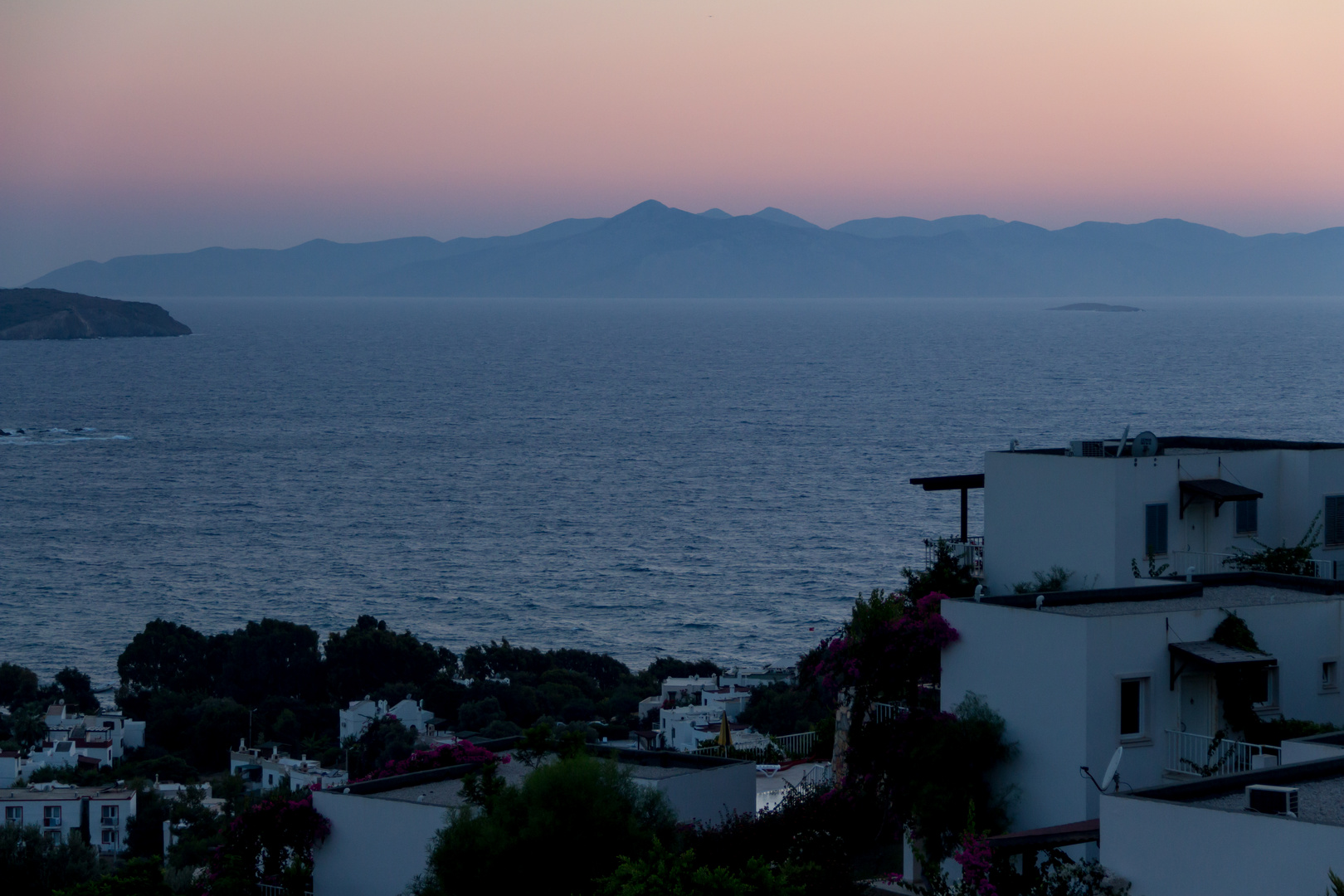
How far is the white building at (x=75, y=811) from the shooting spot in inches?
1164

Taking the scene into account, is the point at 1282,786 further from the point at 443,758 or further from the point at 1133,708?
the point at 443,758

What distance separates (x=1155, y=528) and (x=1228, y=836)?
936 cm

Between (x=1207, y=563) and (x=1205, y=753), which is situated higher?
(x=1207, y=563)

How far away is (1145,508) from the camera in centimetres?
1864

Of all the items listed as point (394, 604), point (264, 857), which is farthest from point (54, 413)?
point (264, 857)

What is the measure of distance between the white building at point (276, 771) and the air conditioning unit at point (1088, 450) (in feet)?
61.9

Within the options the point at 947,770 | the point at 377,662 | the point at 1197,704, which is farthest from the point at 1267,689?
the point at 377,662

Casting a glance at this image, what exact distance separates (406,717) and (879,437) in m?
69.5

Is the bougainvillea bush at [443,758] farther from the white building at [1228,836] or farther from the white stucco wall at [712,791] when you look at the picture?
the white building at [1228,836]

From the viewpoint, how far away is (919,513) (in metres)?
75.2

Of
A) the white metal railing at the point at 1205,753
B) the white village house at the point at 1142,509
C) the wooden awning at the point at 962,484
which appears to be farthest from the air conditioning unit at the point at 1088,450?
the white metal railing at the point at 1205,753

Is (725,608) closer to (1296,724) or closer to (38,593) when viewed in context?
(38,593)

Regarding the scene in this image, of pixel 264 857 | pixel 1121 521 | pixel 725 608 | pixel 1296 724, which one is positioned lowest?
pixel 725 608

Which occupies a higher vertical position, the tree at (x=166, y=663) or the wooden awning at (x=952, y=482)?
the wooden awning at (x=952, y=482)
